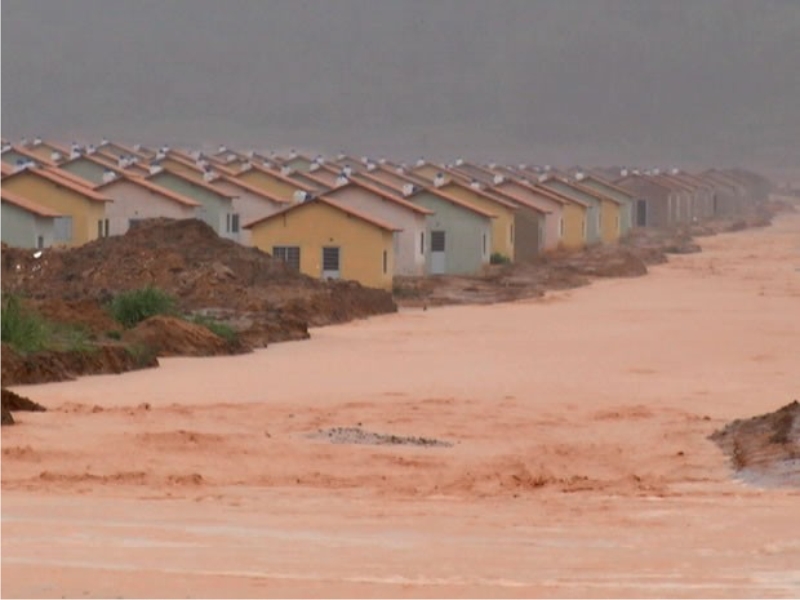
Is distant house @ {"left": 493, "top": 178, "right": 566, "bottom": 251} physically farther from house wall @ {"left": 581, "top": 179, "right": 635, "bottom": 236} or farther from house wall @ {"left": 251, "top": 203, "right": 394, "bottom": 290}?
house wall @ {"left": 251, "top": 203, "right": 394, "bottom": 290}

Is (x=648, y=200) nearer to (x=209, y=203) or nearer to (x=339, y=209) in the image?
(x=209, y=203)

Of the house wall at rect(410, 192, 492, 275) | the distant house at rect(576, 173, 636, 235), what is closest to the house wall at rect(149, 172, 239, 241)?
the house wall at rect(410, 192, 492, 275)

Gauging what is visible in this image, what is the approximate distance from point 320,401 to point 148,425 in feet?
15.5

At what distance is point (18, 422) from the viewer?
22.2 metres

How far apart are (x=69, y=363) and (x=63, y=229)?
27.7 m

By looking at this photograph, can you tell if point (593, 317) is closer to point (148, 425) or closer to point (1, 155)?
point (148, 425)

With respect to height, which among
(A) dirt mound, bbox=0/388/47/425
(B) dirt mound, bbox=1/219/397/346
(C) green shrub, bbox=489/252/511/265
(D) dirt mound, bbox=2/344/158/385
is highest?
(C) green shrub, bbox=489/252/511/265

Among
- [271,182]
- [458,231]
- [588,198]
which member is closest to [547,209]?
[271,182]

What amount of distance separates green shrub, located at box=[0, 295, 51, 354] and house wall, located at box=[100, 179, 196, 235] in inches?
1132

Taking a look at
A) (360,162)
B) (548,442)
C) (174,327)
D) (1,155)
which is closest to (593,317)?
(174,327)

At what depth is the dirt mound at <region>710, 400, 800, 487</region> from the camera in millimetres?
19112

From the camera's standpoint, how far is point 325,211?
5412cm

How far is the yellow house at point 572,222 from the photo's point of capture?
80.5 m

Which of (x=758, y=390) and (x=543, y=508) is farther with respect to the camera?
(x=758, y=390)
